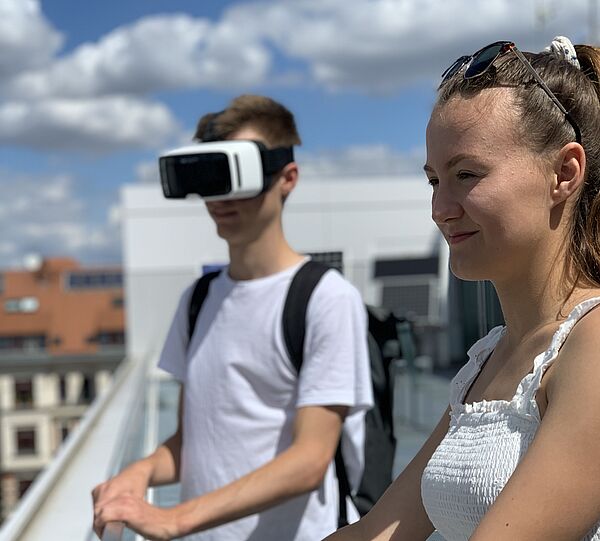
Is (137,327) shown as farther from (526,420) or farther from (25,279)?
(25,279)

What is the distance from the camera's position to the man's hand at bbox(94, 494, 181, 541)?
168 centimetres

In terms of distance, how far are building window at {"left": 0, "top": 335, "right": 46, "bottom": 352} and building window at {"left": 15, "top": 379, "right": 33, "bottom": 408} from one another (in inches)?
231

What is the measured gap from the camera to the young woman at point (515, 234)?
984 mm

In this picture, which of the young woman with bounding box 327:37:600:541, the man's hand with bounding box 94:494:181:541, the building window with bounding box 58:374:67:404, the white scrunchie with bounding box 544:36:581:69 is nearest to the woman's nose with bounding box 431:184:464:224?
the young woman with bounding box 327:37:600:541

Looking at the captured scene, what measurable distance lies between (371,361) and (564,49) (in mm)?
1189

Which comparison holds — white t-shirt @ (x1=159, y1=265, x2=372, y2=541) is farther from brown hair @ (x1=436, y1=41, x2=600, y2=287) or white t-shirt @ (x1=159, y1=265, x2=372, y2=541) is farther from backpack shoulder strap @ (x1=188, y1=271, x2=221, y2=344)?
brown hair @ (x1=436, y1=41, x2=600, y2=287)

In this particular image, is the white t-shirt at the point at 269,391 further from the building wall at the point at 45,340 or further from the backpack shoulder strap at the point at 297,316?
the building wall at the point at 45,340

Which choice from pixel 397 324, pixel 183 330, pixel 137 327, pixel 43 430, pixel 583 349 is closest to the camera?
pixel 583 349

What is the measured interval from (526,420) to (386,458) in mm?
1223

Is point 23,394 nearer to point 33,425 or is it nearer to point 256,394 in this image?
point 33,425

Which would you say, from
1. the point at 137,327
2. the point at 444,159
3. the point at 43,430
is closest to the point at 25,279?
the point at 43,430

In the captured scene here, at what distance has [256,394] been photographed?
198 cm

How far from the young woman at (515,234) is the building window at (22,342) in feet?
141

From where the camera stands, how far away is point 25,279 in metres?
45.4
